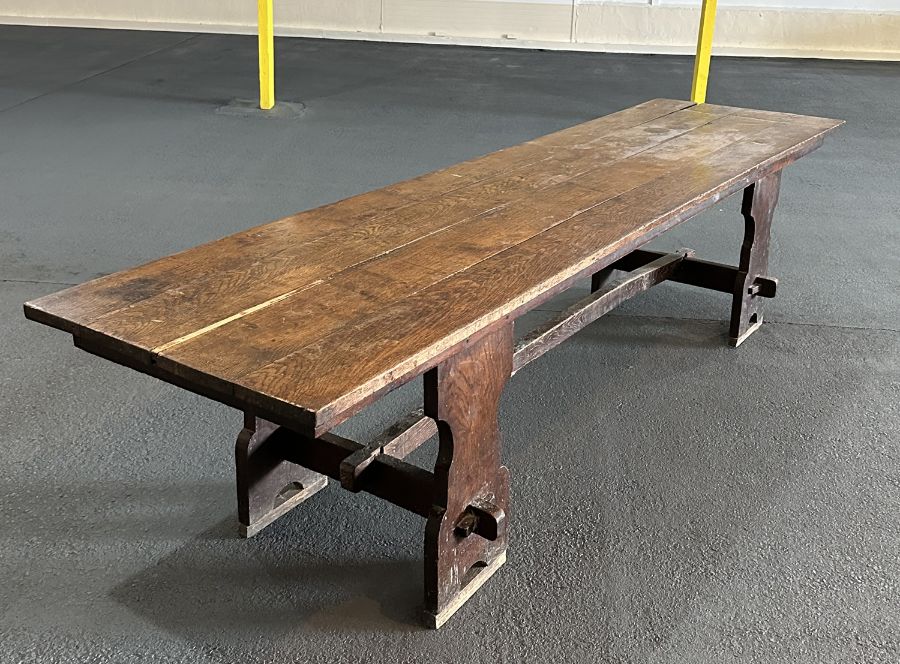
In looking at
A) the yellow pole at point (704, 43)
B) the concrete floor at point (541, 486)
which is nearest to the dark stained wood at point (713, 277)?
the concrete floor at point (541, 486)

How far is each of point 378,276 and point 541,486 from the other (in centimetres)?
74

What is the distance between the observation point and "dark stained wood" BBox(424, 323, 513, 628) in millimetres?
1759

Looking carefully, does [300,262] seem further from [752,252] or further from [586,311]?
[752,252]

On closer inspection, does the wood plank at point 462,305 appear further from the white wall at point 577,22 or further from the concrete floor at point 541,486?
the white wall at point 577,22

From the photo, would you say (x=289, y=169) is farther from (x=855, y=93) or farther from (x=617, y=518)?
(x=855, y=93)

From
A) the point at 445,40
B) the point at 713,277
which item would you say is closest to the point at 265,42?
the point at 445,40

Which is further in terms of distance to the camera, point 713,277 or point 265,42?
point 265,42

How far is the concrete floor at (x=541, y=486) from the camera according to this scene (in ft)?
6.11

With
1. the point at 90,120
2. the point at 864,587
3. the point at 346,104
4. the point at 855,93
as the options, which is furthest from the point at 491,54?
the point at 864,587

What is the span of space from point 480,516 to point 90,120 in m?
4.43

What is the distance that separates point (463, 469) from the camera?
1.87 m

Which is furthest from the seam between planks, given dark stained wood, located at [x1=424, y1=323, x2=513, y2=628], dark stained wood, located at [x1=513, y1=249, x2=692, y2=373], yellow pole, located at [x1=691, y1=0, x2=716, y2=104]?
yellow pole, located at [x1=691, y1=0, x2=716, y2=104]

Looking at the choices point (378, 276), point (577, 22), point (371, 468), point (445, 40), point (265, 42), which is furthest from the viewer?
point (445, 40)

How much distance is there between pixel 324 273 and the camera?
6.08ft
